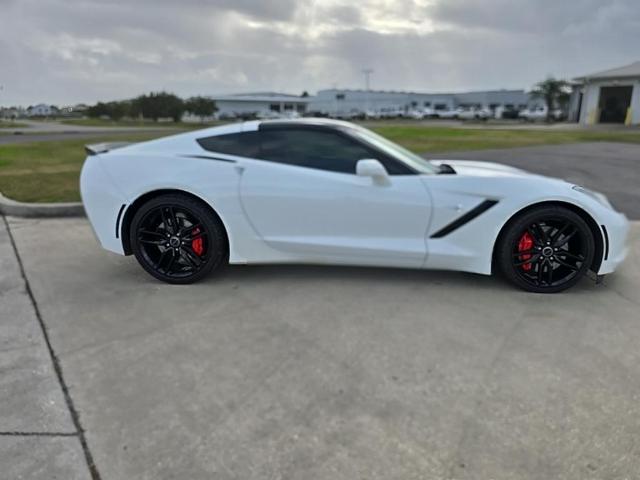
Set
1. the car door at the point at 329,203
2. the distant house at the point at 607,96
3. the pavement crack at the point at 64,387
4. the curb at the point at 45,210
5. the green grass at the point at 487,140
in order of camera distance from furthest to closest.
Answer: the distant house at the point at 607,96 → the green grass at the point at 487,140 → the curb at the point at 45,210 → the car door at the point at 329,203 → the pavement crack at the point at 64,387

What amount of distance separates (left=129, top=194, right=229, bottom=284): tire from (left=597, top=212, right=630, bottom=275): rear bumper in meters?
2.97

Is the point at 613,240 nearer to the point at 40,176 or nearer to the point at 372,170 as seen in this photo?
the point at 372,170

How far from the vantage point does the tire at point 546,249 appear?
348 centimetres

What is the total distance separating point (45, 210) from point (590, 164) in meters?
11.0

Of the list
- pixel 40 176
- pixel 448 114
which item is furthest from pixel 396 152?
pixel 448 114

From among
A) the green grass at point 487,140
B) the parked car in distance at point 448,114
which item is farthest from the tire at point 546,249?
the parked car in distance at point 448,114

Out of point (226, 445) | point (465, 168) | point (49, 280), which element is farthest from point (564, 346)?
point (49, 280)

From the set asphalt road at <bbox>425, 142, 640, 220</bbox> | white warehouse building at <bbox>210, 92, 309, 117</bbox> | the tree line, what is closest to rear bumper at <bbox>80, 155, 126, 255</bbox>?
asphalt road at <bbox>425, 142, 640, 220</bbox>

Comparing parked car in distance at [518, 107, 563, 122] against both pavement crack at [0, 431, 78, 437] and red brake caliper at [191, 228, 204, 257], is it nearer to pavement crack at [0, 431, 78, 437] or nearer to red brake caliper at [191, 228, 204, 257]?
red brake caliper at [191, 228, 204, 257]

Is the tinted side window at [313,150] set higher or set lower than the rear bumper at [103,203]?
higher

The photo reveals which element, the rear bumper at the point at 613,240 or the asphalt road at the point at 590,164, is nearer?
the rear bumper at the point at 613,240

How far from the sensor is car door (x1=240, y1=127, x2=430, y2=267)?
3.52 m

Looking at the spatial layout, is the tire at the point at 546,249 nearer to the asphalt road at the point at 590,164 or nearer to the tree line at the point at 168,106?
the asphalt road at the point at 590,164

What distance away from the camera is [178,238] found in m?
3.78
